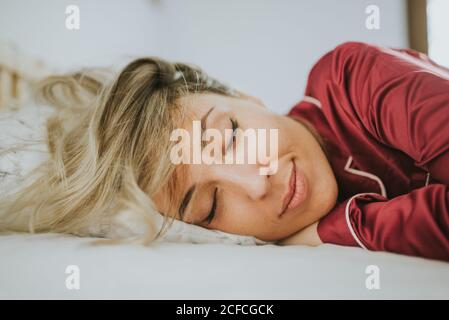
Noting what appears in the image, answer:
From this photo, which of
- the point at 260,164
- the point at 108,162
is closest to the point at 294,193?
the point at 260,164

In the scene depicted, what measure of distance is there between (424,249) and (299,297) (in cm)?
20

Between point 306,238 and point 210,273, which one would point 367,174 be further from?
point 210,273

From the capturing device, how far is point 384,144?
662 millimetres

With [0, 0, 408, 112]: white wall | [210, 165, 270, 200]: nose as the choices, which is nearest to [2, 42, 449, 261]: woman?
[210, 165, 270, 200]: nose

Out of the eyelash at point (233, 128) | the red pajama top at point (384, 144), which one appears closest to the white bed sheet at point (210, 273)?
the red pajama top at point (384, 144)

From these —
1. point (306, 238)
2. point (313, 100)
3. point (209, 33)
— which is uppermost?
point (209, 33)

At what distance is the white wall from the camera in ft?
2.69

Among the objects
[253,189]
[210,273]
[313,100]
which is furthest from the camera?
[313,100]

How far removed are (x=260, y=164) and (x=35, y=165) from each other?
42 cm

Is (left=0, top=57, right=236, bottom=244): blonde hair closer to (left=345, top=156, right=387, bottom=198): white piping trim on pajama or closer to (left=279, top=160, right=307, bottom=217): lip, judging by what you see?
(left=279, top=160, right=307, bottom=217): lip

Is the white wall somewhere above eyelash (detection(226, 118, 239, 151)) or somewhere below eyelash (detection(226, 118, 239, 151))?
above

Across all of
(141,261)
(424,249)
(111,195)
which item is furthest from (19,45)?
(424,249)
